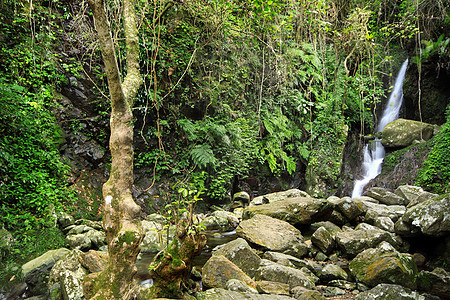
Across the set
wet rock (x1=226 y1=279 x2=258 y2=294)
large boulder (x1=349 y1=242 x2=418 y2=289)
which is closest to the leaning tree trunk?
wet rock (x1=226 y1=279 x2=258 y2=294)

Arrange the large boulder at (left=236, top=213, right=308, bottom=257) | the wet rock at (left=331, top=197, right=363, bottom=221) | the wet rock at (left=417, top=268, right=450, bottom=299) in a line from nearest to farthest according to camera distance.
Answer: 1. the wet rock at (left=417, top=268, right=450, bottom=299)
2. the large boulder at (left=236, top=213, right=308, bottom=257)
3. the wet rock at (left=331, top=197, right=363, bottom=221)

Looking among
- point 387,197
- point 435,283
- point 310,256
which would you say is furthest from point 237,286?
point 387,197

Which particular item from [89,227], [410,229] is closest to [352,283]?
[410,229]

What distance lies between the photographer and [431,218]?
4914mm

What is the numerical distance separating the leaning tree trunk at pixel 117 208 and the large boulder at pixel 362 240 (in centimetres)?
432

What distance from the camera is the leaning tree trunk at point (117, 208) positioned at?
2.67 metres

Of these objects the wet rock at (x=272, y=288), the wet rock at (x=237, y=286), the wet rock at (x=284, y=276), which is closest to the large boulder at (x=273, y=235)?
the wet rock at (x=284, y=276)

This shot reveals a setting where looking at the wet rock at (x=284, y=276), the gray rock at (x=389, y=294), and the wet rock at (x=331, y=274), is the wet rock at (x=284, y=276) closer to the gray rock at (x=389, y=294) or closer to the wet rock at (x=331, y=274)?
the wet rock at (x=331, y=274)

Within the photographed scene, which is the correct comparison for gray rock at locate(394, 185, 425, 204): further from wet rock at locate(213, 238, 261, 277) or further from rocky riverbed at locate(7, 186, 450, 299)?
wet rock at locate(213, 238, 261, 277)

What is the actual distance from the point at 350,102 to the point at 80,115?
11186mm

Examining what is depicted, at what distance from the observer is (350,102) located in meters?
12.6

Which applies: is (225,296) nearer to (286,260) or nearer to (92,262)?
(92,262)

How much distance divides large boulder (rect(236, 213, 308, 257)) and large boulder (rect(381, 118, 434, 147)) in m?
7.40

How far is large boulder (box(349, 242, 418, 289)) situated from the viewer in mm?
4086
